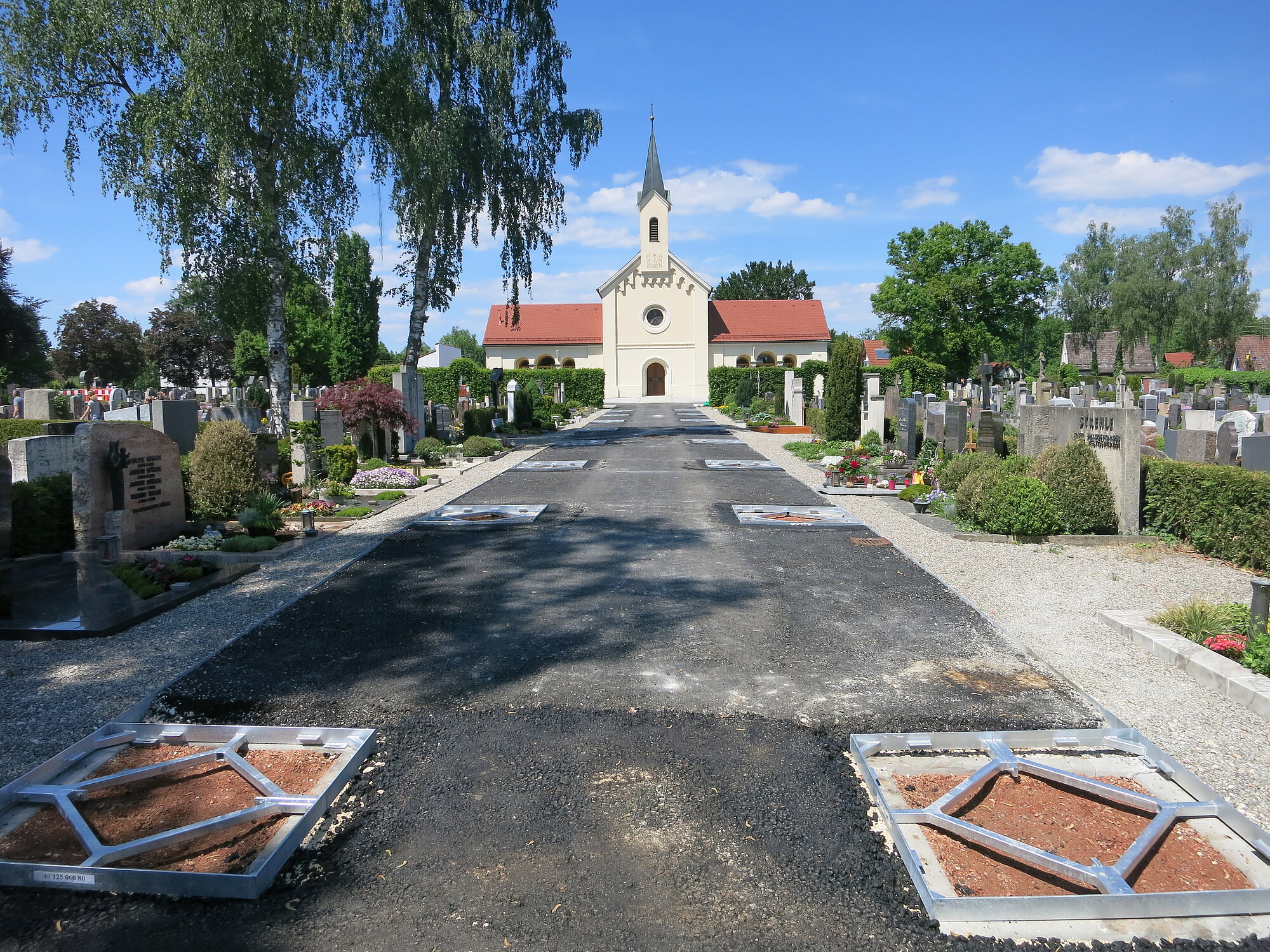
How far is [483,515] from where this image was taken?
11906 mm

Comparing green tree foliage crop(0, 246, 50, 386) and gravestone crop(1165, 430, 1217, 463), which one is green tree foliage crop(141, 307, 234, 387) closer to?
green tree foliage crop(0, 246, 50, 386)

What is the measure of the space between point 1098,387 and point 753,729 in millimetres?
41703

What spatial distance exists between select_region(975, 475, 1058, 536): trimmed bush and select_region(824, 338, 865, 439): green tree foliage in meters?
12.1

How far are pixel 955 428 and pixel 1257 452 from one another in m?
5.26

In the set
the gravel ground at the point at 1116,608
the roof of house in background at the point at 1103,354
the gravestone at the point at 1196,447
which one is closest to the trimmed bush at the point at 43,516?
the gravel ground at the point at 1116,608

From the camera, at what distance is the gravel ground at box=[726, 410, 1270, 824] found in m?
4.33

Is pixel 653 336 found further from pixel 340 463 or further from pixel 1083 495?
pixel 1083 495

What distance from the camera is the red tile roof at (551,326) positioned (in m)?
56.3

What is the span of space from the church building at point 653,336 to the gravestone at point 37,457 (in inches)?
1805

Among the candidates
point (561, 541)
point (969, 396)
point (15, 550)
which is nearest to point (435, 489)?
point (561, 541)

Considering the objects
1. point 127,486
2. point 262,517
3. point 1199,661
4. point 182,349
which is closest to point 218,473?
point 262,517

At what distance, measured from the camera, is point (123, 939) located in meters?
2.89

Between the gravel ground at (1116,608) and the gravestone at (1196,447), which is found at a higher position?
the gravestone at (1196,447)

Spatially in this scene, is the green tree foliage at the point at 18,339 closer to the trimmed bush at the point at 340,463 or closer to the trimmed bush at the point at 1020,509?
the trimmed bush at the point at 340,463
